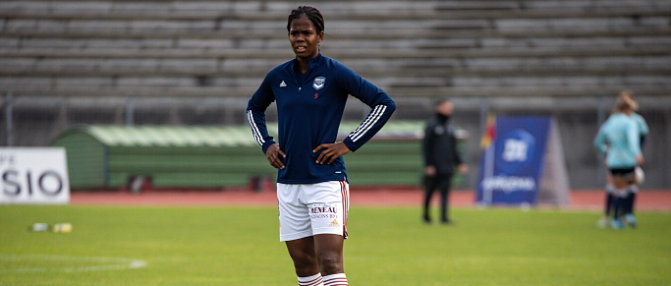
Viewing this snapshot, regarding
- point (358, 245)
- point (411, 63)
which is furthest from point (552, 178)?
point (411, 63)

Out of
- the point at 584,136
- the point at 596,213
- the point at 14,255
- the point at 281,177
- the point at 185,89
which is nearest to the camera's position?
the point at 281,177

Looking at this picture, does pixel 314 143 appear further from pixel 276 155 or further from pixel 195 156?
pixel 195 156

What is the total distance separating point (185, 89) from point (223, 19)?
3.94 metres

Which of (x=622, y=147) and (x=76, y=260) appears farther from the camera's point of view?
(x=622, y=147)

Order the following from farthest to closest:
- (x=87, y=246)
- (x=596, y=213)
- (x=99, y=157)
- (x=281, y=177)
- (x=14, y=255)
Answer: (x=99, y=157), (x=596, y=213), (x=87, y=246), (x=14, y=255), (x=281, y=177)

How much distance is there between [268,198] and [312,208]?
19487 millimetres

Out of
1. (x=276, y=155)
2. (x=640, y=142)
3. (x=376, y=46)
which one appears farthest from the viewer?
(x=376, y=46)

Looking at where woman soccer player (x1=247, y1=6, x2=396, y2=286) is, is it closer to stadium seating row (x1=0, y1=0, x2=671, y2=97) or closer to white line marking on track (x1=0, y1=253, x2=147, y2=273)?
white line marking on track (x1=0, y1=253, x2=147, y2=273)

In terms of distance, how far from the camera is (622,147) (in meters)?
12.7

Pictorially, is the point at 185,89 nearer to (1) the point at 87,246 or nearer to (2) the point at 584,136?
(2) the point at 584,136

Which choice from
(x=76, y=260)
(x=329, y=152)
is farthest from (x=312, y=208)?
(x=76, y=260)

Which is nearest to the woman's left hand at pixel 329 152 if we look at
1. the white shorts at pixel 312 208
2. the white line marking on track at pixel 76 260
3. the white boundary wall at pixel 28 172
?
the white shorts at pixel 312 208

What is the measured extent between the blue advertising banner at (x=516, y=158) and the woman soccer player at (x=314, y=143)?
13.6m

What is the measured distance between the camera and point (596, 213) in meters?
17.2
